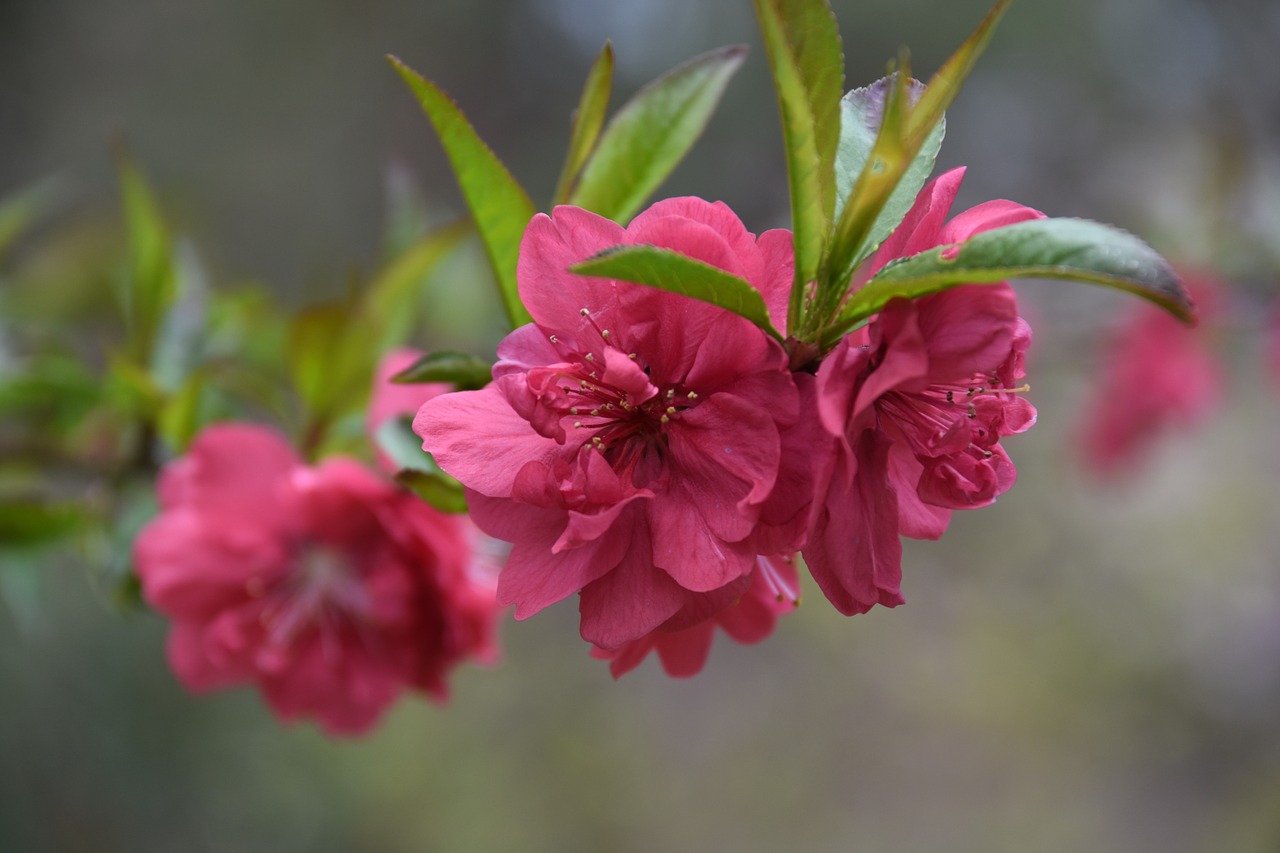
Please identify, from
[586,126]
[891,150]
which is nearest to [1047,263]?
[891,150]

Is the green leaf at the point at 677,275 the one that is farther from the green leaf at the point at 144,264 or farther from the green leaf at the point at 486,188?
the green leaf at the point at 144,264

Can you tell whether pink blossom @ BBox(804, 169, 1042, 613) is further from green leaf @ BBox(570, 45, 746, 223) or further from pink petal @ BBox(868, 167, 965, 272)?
green leaf @ BBox(570, 45, 746, 223)

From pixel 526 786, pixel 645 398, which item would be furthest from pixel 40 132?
pixel 645 398

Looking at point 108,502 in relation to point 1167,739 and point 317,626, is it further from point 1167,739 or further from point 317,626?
point 1167,739

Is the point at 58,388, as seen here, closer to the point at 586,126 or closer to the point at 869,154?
the point at 586,126

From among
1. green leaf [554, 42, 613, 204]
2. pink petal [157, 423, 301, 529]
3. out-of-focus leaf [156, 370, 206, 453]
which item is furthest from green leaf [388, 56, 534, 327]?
out-of-focus leaf [156, 370, 206, 453]

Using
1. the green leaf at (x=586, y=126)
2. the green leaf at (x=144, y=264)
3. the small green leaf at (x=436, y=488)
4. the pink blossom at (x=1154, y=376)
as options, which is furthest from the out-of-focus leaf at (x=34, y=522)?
the pink blossom at (x=1154, y=376)
